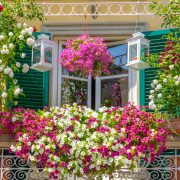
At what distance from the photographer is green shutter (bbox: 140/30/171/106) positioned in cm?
823

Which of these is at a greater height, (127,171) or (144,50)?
(144,50)

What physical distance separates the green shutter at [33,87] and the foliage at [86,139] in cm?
180

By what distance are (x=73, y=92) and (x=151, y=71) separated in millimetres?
1456

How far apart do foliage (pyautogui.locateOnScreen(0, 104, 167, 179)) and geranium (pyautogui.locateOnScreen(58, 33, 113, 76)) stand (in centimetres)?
99

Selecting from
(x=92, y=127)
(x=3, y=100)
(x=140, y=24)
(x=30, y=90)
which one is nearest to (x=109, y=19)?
(x=140, y=24)

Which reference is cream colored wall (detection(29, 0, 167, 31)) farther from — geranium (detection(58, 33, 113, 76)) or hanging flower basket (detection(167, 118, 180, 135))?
hanging flower basket (detection(167, 118, 180, 135))

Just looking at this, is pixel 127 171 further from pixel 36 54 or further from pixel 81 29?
pixel 81 29

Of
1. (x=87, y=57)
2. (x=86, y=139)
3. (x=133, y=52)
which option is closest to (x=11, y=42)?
(x=87, y=57)

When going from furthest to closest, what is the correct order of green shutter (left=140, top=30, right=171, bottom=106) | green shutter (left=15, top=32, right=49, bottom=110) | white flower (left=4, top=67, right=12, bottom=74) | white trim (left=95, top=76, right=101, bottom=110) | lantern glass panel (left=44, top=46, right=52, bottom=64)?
white trim (left=95, top=76, right=101, bottom=110) < green shutter (left=15, top=32, right=49, bottom=110) < green shutter (left=140, top=30, right=171, bottom=106) < lantern glass panel (left=44, top=46, right=52, bottom=64) < white flower (left=4, top=67, right=12, bottom=74)

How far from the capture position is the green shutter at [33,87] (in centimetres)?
834

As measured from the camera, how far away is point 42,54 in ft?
24.8

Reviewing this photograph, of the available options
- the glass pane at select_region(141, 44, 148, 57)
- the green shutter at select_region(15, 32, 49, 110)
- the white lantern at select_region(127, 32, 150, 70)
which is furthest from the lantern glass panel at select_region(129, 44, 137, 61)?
the green shutter at select_region(15, 32, 49, 110)

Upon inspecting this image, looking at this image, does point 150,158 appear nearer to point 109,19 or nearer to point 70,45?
point 70,45

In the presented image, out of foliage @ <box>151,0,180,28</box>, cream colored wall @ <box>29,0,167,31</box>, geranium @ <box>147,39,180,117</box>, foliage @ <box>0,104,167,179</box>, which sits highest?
cream colored wall @ <box>29,0,167,31</box>
